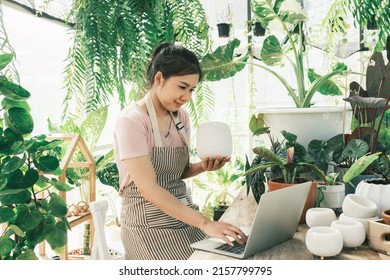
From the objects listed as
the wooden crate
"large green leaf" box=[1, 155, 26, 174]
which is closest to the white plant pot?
the wooden crate

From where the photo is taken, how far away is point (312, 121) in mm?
1269

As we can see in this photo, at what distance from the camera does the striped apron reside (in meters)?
1.25

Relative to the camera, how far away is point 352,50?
10.3ft

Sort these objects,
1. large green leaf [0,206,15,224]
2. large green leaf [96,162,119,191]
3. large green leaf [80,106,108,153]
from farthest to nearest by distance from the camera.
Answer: large green leaf [96,162,119,191] < large green leaf [80,106,108,153] < large green leaf [0,206,15,224]

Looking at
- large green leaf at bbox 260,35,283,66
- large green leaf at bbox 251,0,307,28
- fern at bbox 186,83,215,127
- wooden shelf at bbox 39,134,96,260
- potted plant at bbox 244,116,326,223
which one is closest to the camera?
potted plant at bbox 244,116,326,223

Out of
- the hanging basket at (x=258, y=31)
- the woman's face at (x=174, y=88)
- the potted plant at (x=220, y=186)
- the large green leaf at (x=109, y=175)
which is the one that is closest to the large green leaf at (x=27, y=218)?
the woman's face at (x=174, y=88)

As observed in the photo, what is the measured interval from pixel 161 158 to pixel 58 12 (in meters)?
1.23

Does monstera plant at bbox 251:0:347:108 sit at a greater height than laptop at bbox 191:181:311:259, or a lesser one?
greater

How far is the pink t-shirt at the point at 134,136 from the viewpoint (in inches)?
46.1

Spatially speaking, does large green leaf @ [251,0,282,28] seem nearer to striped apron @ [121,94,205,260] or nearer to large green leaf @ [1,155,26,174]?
striped apron @ [121,94,205,260]

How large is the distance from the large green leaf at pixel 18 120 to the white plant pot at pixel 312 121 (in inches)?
28.0

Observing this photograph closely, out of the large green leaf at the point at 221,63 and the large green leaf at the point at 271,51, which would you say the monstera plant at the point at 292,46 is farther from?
the large green leaf at the point at 221,63

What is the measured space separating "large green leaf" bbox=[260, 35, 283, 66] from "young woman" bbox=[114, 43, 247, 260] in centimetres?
37
